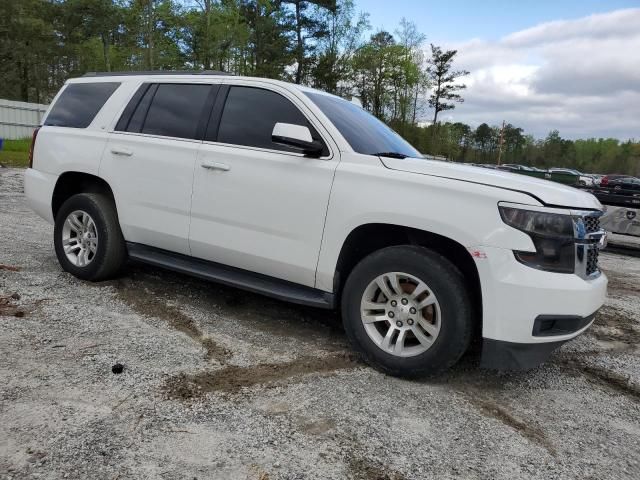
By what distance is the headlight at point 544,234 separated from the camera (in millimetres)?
2951

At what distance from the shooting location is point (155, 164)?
169 inches

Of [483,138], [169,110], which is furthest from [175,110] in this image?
[483,138]

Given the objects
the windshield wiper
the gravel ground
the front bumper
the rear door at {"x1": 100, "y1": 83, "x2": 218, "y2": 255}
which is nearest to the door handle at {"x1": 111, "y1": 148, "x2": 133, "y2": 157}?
the rear door at {"x1": 100, "y1": 83, "x2": 218, "y2": 255}

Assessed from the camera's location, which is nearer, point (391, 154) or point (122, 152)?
point (391, 154)

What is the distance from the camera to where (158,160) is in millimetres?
4281

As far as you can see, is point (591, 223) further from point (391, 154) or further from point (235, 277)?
point (235, 277)

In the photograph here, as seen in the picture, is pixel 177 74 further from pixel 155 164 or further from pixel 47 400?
pixel 47 400

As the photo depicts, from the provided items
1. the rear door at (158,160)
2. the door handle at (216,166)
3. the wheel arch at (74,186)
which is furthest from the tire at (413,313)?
the wheel arch at (74,186)

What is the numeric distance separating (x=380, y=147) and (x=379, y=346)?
5.04 ft

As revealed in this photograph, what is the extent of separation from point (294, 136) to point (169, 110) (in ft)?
→ 5.22

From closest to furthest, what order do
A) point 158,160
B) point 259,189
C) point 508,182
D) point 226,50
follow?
point 508,182 → point 259,189 → point 158,160 → point 226,50

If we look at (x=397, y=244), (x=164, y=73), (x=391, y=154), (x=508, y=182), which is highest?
(x=164, y=73)

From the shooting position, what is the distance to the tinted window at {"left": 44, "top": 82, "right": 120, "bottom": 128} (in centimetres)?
487

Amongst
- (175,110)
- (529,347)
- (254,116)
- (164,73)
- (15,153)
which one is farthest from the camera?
(15,153)
